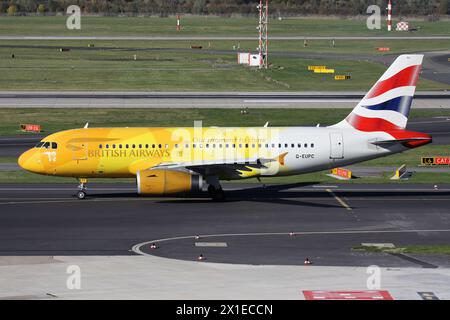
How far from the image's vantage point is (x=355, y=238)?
4684 centimetres

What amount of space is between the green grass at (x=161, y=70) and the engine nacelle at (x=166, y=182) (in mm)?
61114

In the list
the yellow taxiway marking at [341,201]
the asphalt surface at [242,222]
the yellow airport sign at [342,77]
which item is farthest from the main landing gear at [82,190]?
the yellow airport sign at [342,77]

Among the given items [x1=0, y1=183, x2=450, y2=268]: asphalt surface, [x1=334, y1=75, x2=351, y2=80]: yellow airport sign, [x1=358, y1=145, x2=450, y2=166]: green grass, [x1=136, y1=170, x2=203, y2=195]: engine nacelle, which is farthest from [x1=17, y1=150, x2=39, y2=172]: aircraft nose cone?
[x1=334, y1=75, x2=351, y2=80]: yellow airport sign

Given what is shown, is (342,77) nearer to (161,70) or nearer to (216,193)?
(161,70)

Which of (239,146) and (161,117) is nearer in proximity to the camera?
(239,146)

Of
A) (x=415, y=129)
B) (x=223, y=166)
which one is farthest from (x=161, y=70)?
(x=223, y=166)

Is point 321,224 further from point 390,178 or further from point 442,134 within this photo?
point 442,134

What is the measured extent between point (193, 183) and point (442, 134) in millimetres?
36915

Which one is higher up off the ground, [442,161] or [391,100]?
[391,100]

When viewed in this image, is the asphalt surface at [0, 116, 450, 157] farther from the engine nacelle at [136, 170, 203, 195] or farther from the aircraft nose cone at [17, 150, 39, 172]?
the engine nacelle at [136, 170, 203, 195]

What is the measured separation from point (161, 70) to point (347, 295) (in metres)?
101

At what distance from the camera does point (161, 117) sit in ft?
302

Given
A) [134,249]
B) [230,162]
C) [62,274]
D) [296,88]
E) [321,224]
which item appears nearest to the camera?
[62,274]

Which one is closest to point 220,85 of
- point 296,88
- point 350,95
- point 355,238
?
point 296,88
